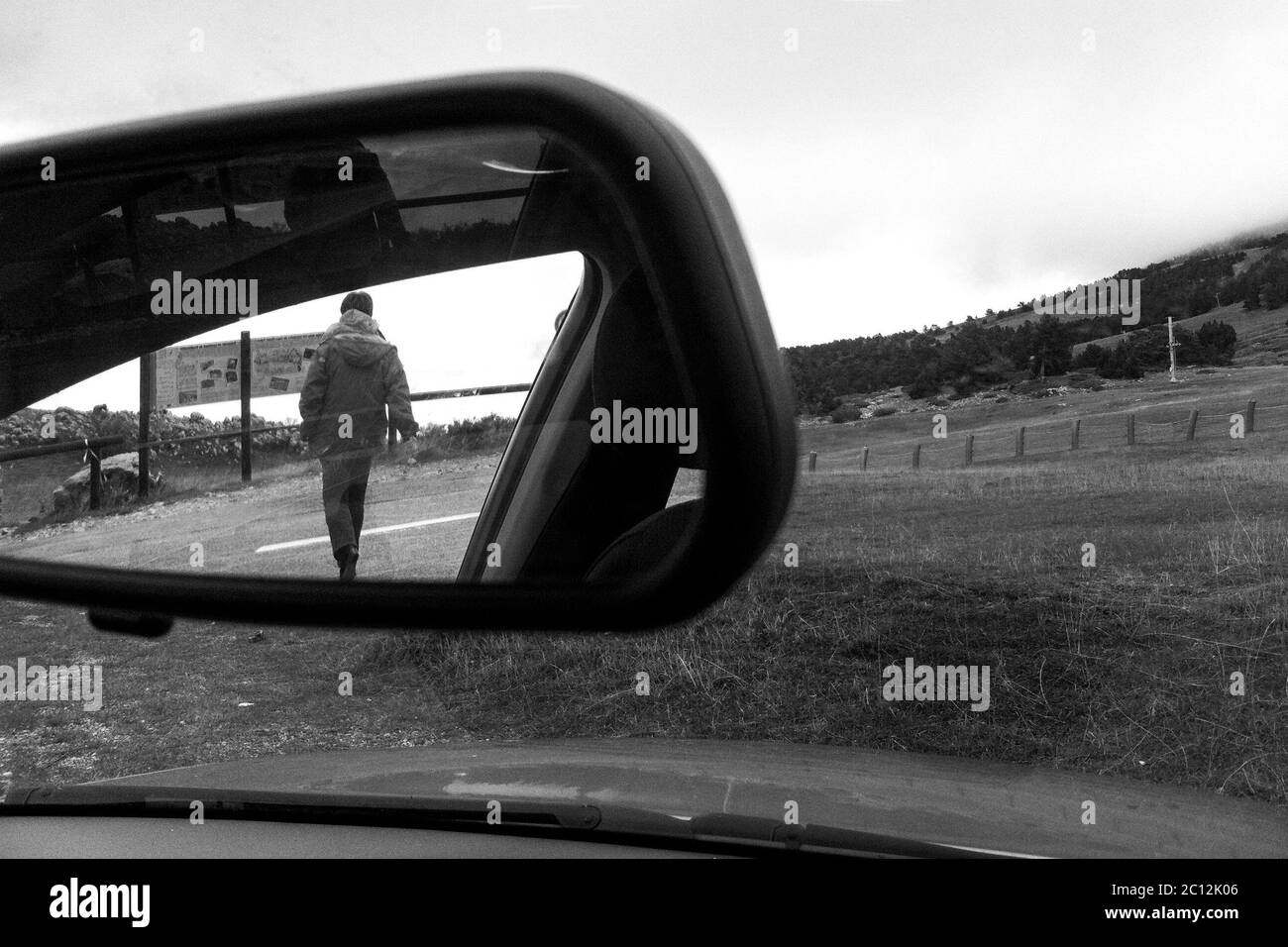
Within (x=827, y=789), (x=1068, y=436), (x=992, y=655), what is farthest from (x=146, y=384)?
(x=1068, y=436)

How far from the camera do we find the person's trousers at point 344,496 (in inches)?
58.1

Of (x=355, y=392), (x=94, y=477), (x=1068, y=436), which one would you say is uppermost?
(x=1068, y=436)

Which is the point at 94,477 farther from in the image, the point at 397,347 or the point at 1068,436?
the point at 1068,436

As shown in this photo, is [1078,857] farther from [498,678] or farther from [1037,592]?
[1037,592]

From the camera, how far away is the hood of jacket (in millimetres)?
1437

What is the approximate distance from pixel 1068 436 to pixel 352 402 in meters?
12.9

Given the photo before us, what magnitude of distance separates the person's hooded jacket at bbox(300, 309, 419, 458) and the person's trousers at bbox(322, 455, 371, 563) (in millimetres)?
20

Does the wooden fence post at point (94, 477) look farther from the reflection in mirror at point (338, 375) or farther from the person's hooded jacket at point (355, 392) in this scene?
the person's hooded jacket at point (355, 392)

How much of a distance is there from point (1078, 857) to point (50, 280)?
6.77 feet

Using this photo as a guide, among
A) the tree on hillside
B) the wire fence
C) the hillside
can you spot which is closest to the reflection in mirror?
the hillside

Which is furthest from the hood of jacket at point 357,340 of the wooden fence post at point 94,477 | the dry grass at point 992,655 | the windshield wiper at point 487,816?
the dry grass at point 992,655

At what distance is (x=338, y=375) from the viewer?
1.42 m

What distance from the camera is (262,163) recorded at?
154cm
